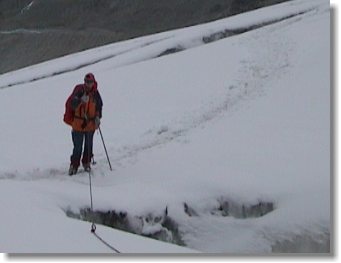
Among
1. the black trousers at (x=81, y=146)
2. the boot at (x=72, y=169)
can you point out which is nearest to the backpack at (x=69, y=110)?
the black trousers at (x=81, y=146)

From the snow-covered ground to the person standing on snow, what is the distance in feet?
0.84

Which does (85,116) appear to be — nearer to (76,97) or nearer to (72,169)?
(76,97)

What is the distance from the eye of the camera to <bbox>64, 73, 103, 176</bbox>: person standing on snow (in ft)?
23.1

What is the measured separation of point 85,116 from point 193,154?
4.72 feet

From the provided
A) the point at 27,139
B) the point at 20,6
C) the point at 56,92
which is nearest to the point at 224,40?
the point at 56,92

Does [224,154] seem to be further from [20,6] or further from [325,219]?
[20,6]

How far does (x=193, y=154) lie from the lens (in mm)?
7766

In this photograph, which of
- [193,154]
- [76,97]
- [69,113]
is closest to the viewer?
[76,97]

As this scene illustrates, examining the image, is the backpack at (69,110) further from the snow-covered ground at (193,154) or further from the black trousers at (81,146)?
the snow-covered ground at (193,154)

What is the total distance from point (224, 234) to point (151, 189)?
0.99 meters

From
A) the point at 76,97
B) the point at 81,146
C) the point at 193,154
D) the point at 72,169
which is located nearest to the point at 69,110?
the point at 76,97

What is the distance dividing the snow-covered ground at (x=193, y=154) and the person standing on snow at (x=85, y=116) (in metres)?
0.26

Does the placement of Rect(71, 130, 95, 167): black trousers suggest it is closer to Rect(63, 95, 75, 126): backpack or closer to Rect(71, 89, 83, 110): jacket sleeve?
Rect(63, 95, 75, 126): backpack

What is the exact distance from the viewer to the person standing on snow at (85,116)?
7.03m
